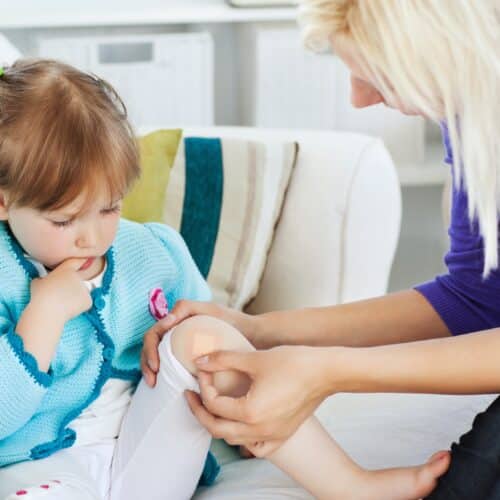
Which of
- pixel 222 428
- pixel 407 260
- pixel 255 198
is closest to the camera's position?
pixel 222 428

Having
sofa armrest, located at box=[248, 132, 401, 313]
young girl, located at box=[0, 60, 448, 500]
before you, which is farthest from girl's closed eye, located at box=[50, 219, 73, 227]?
sofa armrest, located at box=[248, 132, 401, 313]

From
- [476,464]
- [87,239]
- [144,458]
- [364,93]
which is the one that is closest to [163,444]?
[144,458]

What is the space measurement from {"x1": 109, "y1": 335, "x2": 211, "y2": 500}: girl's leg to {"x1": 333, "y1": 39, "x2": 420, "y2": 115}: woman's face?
35cm

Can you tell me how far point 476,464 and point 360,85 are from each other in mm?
432

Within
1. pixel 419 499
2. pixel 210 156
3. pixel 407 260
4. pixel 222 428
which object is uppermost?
pixel 210 156

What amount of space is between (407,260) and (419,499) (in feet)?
6.22

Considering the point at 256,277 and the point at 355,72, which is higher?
the point at 355,72

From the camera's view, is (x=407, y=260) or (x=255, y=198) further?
(x=407, y=260)

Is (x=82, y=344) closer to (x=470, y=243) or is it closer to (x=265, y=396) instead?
(x=265, y=396)

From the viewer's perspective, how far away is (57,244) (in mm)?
1225

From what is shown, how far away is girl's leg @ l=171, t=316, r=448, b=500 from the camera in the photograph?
121 centimetres

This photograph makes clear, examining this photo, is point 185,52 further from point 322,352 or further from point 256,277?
point 322,352

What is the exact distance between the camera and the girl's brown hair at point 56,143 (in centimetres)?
118

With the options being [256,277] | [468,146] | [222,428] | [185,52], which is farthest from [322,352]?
[185,52]
